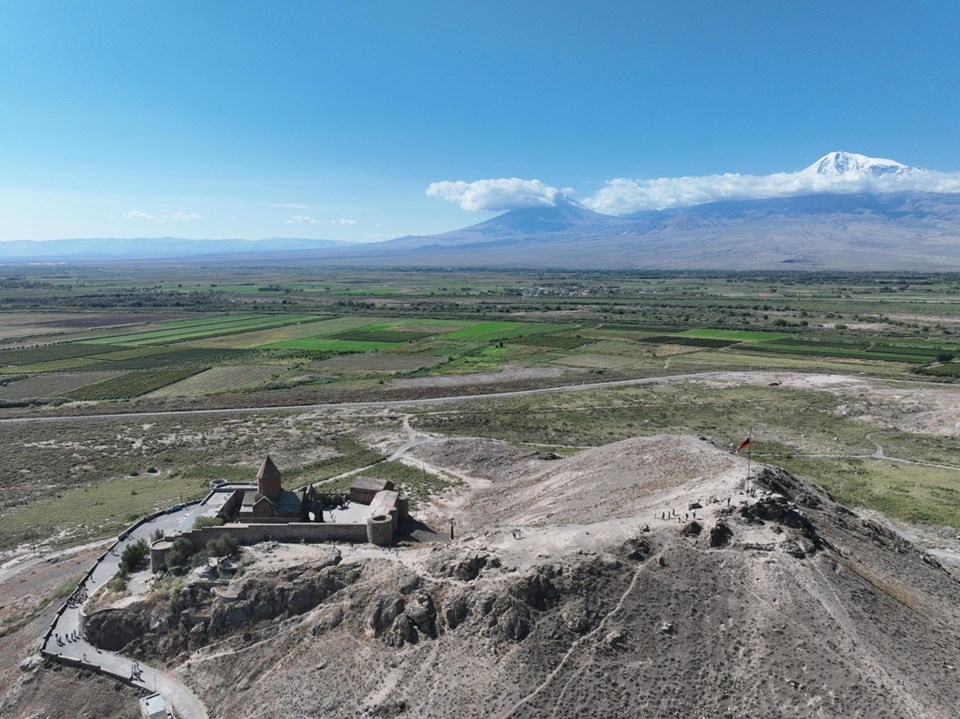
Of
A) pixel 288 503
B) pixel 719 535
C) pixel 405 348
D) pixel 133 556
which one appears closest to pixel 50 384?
pixel 405 348

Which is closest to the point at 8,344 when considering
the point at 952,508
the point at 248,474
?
the point at 248,474

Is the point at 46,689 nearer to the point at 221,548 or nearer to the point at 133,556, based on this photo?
the point at 133,556

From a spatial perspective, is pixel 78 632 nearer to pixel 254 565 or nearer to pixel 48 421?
pixel 254 565

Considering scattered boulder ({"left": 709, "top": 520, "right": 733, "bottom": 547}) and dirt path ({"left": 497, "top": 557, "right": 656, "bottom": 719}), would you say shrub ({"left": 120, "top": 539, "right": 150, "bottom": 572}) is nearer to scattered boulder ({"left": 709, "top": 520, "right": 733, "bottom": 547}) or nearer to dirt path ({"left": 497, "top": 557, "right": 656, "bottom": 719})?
dirt path ({"left": 497, "top": 557, "right": 656, "bottom": 719})

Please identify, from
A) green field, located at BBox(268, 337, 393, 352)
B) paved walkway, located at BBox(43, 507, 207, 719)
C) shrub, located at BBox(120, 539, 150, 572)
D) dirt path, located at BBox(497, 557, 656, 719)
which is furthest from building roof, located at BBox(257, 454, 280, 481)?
green field, located at BBox(268, 337, 393, 352)

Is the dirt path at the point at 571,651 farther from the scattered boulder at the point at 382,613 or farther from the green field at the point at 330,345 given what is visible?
the green field at the point at 330,345
